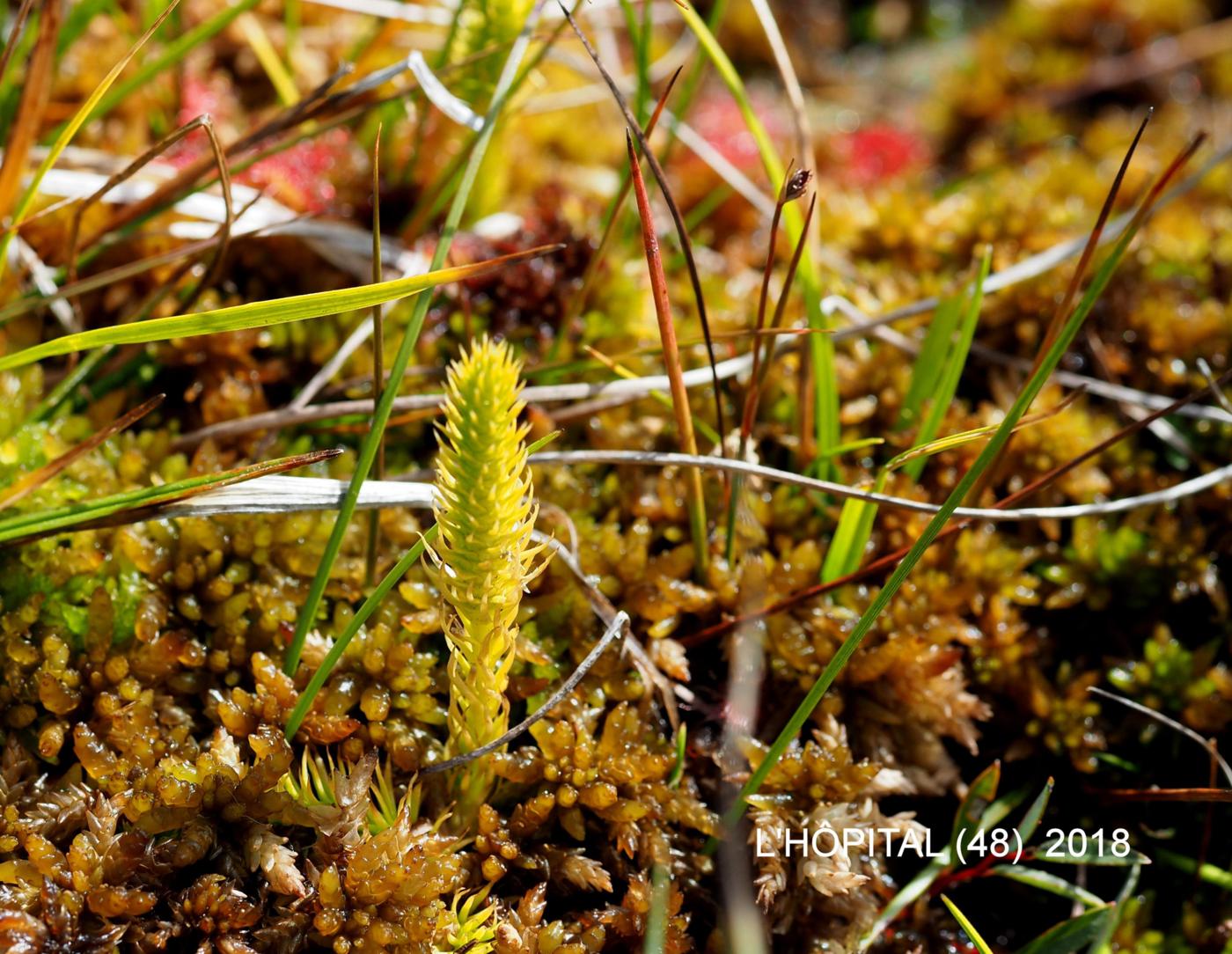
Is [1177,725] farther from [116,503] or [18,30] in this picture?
[18,30]

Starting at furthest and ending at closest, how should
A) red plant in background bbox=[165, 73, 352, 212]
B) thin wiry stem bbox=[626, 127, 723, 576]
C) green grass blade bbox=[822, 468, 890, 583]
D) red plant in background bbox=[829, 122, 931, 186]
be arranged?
red plant in background bbox=[829, 122, 931, 186]
red plant in background bbox=[165, 73, 352, 212]
green grass blade bbox=[822, 468, 890, 583]
thin wiry stem bbox=[626, 127, 723, 576]

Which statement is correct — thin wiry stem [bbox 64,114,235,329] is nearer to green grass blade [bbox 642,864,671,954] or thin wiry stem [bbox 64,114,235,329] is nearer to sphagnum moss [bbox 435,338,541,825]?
sphagnum moss [bbox 435,338,541,825]

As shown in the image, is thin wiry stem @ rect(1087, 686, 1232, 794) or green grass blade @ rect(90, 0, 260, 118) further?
green grass blade @ rect(90, 0, 260, 118)

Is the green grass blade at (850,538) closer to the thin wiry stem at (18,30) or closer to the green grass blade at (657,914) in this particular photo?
the green grass blade at (657,914)

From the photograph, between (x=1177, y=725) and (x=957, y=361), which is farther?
(x=957, y=361)

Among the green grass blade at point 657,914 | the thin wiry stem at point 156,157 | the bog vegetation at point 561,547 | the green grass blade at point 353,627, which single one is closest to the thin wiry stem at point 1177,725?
the bog vegetation at point 561,547

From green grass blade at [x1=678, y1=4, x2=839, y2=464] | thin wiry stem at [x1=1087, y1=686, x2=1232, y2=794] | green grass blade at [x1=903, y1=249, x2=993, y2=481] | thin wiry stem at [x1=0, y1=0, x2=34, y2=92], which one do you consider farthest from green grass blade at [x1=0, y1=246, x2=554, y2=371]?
thin wiry stem at [x1=1087, y1=686, x2=1232, y2=794]

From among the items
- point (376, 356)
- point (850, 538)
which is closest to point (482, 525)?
point (376, 356)
